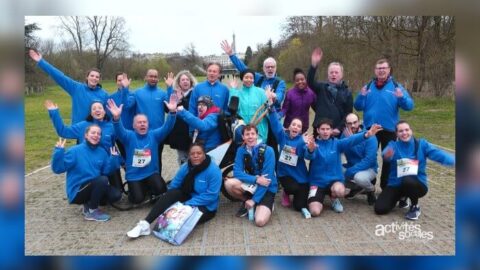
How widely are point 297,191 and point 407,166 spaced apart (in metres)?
1.34

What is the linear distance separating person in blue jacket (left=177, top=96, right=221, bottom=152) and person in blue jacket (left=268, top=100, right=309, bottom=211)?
2.38 ft

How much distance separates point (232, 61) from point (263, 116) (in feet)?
3.21

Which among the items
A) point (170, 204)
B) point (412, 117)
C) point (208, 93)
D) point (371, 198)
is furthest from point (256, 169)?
point (412, 117)

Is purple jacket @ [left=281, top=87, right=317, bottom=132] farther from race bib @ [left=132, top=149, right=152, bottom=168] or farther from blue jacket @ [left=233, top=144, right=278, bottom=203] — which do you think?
race bib @ [left=132, top=149, right=152, bottom=168]

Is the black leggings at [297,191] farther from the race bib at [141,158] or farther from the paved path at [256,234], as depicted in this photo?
the race bib at [141,158]

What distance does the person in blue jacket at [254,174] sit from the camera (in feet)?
16.5

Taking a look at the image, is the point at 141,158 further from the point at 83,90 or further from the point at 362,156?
the point at 362,156

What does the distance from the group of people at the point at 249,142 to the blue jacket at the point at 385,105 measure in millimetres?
13

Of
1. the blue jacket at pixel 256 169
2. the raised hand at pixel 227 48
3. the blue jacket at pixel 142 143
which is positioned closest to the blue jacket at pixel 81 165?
the blue jacket at pixel 142 143

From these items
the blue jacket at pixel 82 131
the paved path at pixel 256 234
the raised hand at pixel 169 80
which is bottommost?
the paved path at pixel 256 234

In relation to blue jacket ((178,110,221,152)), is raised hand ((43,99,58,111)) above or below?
above

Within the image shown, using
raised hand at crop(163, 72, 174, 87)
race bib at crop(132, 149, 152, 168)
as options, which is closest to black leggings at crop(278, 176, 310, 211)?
race bib at crop(132, 149, 152, 168)

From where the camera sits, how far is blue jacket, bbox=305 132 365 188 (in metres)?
5.18

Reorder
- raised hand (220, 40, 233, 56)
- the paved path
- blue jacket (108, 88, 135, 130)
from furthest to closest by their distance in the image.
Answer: blue jacket (108, 88, 135, 130) → raised hand (220, 40, 233, 56) → the paved path
